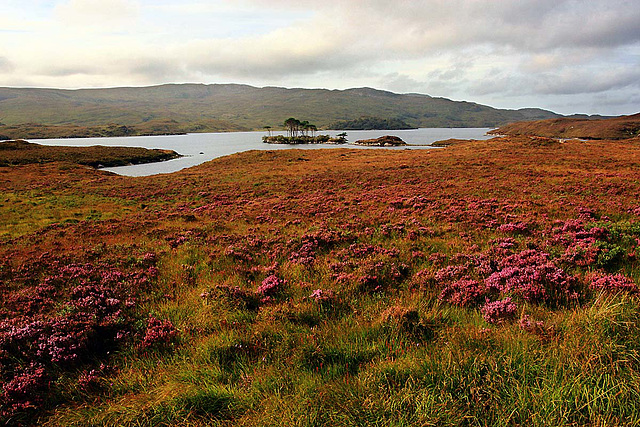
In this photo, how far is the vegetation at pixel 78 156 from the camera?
78.3 metres

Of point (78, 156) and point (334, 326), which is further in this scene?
point (78, 156)

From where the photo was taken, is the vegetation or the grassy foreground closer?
the grassy foreground

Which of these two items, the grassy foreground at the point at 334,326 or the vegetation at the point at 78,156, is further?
the vegetation at the point at 78,156

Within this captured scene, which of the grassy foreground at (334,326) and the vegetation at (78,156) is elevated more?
the vegetation at (78,156)

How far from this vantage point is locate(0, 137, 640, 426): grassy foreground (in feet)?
11.3

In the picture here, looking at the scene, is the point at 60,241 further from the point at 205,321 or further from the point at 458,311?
the point at 458,311

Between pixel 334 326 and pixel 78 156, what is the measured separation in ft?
356

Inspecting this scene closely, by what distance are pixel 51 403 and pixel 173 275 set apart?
16.1ft

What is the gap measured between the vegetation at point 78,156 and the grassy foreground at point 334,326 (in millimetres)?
86246

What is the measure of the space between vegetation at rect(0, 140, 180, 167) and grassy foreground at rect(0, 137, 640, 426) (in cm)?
8625

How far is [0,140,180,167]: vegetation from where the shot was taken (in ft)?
257

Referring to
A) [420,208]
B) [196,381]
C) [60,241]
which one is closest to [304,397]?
[196,381]

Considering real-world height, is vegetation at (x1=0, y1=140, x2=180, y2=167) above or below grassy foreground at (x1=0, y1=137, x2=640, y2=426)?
above

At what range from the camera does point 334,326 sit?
5.22 m
